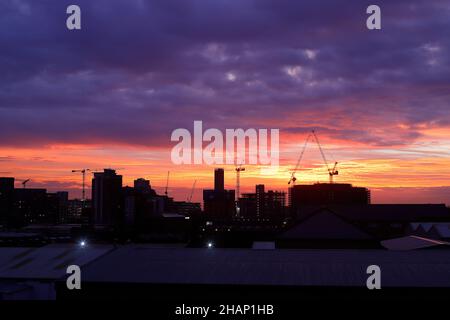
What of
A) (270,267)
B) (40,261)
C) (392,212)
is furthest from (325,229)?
(392,212)

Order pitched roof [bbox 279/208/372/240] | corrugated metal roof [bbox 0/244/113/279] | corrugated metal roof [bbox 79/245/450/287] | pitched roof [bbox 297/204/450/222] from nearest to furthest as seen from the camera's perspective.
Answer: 1. corrugated metal roof [bbox 79/245/450/287]
2. corrugated metal roof [bbox 0/244/113/279]
3. pitched roof [bbox 279/208/372/240]
4. pitched roof [bbox 297/204/450/222]

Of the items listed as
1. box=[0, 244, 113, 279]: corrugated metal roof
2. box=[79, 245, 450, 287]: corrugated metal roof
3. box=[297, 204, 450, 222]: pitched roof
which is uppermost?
box=[79, 245, 450, 287]: corrugated metal roof

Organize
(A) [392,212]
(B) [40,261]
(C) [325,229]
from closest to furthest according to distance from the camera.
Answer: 1. (B) [40,261]
2. (C) [325,229]
3. (A) [392,212]

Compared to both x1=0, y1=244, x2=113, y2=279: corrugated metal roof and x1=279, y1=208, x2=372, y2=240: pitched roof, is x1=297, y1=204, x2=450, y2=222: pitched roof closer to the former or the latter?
x1=279, y1=208, x2=372, y2=240: pitched roof

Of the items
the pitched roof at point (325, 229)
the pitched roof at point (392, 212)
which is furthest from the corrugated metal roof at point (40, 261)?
the pitched roof at point (392, 212)

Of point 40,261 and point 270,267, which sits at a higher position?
point 270,267

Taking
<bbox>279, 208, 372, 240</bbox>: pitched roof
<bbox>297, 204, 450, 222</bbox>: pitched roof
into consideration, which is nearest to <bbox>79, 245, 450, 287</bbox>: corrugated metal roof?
<bbox>279, 208, 372, 240</bbox>: pitched roof

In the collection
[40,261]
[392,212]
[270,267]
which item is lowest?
[392,212]

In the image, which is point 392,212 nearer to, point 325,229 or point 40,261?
point 325,229

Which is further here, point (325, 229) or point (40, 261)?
point (325, 229)

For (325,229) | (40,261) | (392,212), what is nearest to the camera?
(40,261)

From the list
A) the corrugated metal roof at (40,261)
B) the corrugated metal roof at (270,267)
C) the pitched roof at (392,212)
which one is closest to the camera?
the corrugated metal roof at (270,267)

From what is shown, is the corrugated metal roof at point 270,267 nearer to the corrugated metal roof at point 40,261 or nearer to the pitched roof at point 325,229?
the corrugated metal roof at point 40,261
